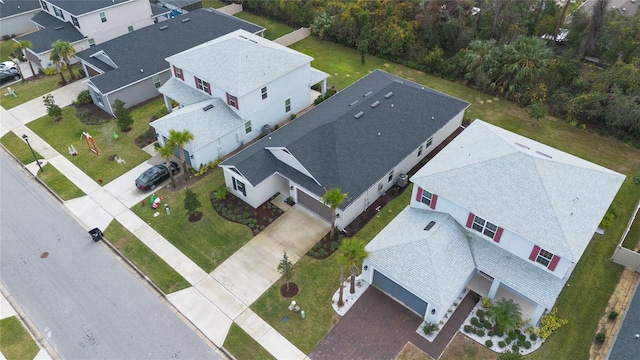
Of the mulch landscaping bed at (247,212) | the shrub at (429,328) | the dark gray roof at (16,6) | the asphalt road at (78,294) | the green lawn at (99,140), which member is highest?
the dark gray roof at (16,6)

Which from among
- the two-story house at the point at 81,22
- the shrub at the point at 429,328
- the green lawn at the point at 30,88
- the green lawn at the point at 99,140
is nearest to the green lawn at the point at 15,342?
the green lawn at the point at 99,140

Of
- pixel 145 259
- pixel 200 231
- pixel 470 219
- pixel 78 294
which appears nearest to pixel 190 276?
pixel 145 259

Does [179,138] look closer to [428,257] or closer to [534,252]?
[428,257]

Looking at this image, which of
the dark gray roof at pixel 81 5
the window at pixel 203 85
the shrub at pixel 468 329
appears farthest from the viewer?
the dark gray roof at pixel 81 5

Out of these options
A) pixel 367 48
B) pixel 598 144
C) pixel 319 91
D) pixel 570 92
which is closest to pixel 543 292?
pixel 598 144

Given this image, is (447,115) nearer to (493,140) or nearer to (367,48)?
(493,140)

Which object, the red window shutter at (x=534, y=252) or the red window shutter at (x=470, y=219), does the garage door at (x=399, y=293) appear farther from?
the red window shutter at (x=534, y=252)

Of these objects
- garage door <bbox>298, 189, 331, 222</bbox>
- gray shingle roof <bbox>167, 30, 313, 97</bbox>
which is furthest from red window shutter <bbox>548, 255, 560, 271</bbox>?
gray shingle roof <bbox>167, 30, 313, 97</bbox>
